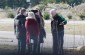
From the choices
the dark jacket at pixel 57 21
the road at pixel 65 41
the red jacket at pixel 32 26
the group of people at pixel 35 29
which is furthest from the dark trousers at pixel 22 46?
the road at pixel 65 41

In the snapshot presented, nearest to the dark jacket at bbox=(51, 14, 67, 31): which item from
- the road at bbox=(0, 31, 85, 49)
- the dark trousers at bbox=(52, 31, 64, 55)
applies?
the dark trousers at bbox=(52, 31, 64, 55)

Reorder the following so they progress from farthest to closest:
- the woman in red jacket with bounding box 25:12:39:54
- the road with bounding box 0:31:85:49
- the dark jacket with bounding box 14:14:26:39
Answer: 1. the road with bounding box 0:31:85:49
2. the dark jacket with bounding box 14:14:26:39
3. the woman in red jacket with bounding box 25:12:39:54

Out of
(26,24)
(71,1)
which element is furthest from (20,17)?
(71,1)

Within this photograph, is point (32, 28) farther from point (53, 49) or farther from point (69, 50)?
point (69, 50)

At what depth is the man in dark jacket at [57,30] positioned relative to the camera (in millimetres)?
14188

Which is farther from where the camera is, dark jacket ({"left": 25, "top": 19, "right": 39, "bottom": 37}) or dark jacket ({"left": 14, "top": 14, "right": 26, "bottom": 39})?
dark jacket ({"left": 14, "top": 14, "right": 26, "bottom": 39})

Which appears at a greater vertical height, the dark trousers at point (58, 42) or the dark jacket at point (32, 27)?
the dark jacket at point (32, 27)

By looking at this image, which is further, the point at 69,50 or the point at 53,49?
the point at 69,50

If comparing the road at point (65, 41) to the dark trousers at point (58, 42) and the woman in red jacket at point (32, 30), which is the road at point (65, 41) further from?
the woman in red jacket at point (32, 30)

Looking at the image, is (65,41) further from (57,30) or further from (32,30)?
(32,30)

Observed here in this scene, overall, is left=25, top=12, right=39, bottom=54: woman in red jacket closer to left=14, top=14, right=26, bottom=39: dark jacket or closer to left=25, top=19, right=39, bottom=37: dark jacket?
left=25, top=19, right=39, bottom=37: dark jacket

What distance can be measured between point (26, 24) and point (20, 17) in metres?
0.55

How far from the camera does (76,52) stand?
15.5m

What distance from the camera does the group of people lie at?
14.1 m
